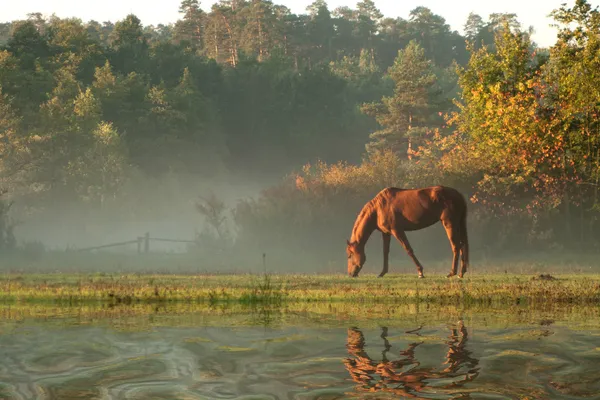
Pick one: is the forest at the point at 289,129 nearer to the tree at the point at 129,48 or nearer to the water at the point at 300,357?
the tree at the point at 129,48

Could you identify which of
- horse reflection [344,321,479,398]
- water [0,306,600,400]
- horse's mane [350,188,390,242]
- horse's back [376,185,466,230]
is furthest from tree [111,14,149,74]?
horse reflection [344,321,479,398]

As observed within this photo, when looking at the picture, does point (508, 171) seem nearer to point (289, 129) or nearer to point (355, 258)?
point (355, 258)

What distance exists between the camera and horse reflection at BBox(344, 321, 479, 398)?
10047mm

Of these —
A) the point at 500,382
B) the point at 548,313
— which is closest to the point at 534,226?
the point at 548,313

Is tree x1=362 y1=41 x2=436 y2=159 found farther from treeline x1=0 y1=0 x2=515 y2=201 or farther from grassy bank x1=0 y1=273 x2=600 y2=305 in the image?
grassy bank x1=0 y1=273 x2=600 y2=305

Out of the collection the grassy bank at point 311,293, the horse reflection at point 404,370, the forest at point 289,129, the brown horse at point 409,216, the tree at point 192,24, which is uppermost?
the tree at point 192,24

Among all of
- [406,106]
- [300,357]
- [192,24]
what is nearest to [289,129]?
[406,106]

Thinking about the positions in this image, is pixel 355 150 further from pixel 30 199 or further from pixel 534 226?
pixel 534 226

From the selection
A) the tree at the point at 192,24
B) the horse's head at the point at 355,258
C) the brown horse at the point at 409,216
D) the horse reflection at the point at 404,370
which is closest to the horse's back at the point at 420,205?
the brown horse at the point at 409,216

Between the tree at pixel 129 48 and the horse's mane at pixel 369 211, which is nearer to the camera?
the horse's mane at pixel 369 211

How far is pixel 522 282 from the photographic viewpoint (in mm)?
25328

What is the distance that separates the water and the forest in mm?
21292

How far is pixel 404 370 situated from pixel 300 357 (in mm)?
1912

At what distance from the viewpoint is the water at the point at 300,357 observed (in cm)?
1003
